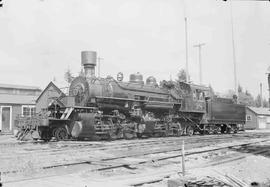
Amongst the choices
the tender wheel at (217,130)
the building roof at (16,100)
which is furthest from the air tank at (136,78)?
the building roof at (16,100)

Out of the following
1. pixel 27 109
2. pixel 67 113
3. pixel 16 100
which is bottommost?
pixel 67 113

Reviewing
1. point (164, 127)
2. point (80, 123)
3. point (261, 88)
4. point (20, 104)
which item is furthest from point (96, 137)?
point (261, 88)

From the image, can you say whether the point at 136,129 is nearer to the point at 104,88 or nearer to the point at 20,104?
the point at 104,88

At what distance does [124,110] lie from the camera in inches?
891

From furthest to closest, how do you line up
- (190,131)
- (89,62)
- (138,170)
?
1. (190,131)
2. (89,62)
3. (138,170)

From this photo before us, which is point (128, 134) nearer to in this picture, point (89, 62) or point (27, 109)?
point (89, 62)

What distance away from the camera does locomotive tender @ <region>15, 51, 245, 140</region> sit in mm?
20000

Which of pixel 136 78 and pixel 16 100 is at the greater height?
pixel 136 78

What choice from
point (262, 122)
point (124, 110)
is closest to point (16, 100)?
point (124, 110)

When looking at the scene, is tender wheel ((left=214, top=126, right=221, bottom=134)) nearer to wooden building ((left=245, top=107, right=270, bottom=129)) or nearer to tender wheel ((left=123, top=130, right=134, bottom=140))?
tender wheel ((left=123, top=130, right=134, bottom=140))

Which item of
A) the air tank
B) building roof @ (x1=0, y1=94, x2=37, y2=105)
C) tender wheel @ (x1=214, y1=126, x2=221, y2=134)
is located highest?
the air tank

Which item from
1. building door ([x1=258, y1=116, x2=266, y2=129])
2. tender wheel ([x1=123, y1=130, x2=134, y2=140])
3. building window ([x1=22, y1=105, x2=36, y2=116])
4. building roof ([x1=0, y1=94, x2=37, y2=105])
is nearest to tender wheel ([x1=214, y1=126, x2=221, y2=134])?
tender wheel ([x1=123, y1=130, x2=134, y2=140])

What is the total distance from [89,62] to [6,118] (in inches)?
649

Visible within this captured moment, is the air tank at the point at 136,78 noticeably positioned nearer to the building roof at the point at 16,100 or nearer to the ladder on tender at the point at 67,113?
the ladder on tender at the point at 67,113
